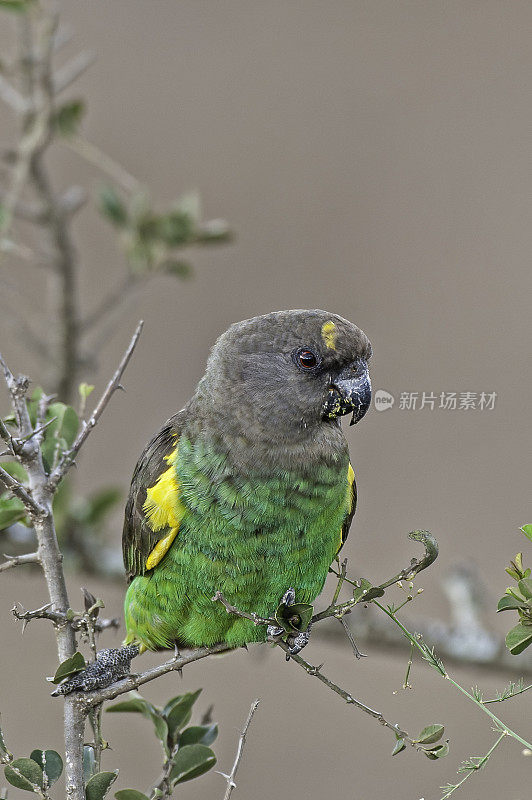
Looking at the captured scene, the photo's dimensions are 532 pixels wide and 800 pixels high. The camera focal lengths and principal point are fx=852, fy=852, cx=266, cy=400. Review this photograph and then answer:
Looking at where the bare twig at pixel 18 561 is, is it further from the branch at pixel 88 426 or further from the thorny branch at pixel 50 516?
the branch at pixel 88 426

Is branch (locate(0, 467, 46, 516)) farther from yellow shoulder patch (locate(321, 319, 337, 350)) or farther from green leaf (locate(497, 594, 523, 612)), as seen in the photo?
green leaf (locate(497, 594, 523, 612))

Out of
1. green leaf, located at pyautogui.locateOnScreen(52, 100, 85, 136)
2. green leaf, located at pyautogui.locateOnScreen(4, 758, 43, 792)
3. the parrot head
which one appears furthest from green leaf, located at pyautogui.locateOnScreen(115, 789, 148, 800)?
green leaf, located at pyautogui.locateOnScreen(52, 100, 85, 136)

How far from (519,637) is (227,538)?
0.80m

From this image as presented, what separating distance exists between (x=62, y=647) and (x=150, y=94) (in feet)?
15.7

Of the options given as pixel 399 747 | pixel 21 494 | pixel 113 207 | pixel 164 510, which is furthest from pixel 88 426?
pixel 113 207

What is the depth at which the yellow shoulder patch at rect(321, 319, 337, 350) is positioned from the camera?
2.13 m

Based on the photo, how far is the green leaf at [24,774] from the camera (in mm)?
1618

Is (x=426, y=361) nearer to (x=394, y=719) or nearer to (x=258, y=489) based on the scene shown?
(x=394, y=719)

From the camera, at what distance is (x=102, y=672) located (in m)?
2.07

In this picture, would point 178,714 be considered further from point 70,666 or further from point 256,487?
point 256,487

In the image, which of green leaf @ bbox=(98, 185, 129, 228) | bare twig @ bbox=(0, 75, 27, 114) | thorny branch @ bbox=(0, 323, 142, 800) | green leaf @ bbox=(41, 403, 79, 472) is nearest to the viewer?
thorny branch @ bbox=(0, 323, 142, 800)

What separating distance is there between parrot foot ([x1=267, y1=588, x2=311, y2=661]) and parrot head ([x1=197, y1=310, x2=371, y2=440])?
41 centimetres

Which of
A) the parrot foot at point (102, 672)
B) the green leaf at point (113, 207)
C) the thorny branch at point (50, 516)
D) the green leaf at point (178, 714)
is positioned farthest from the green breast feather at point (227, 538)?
the green leaf at point (113, 207)

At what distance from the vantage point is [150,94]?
19.1 feet
